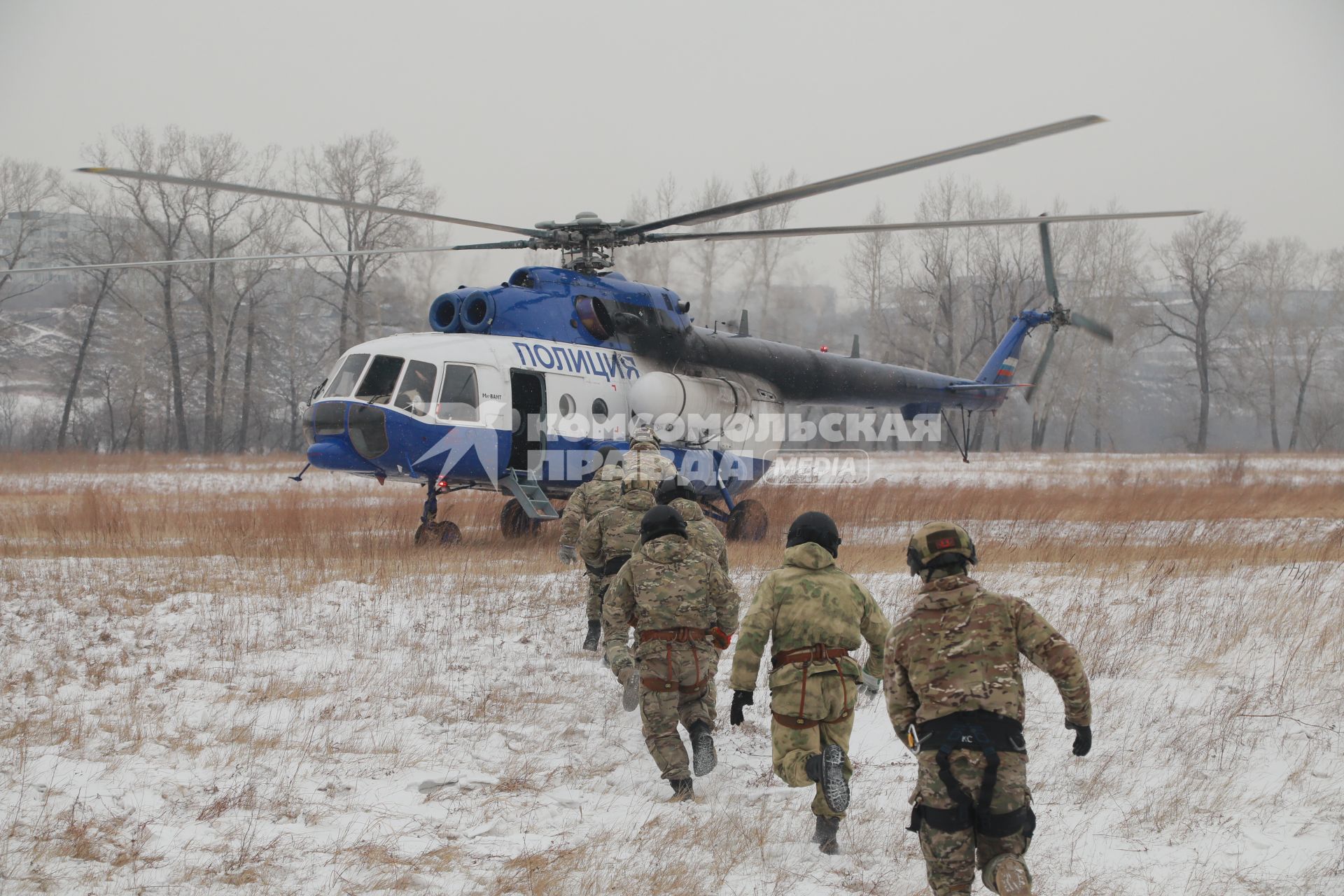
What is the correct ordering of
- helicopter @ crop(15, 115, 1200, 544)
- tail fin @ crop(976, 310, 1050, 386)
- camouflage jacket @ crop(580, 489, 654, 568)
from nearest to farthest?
camouflage jacket @ crop(580, 489, 654, 568) < helicopter @ crop(15, 115, 1200, 544) < tail fin @ crop(976, 310, 1050, 386)

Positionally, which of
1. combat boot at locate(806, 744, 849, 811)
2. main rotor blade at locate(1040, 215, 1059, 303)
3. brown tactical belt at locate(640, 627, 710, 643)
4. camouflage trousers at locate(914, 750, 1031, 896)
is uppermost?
main rotor blade at locate(1040, 215, 1059, 303)

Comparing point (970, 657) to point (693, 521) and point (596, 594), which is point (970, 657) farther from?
point (596, 594)

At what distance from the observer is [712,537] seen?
5.88 m

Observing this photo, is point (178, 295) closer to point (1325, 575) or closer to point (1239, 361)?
point (1325, 575)

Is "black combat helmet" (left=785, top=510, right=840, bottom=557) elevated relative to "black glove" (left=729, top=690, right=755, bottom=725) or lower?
elevated

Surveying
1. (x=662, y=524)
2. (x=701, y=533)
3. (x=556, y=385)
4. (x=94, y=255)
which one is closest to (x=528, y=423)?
(x=556, y=385)

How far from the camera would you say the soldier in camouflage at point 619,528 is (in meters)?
6.94

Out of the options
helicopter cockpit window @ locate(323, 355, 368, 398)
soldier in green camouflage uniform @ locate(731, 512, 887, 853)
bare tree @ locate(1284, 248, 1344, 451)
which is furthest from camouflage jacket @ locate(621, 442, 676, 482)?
bare tree @ locate(1284, 248, 1344, 451)

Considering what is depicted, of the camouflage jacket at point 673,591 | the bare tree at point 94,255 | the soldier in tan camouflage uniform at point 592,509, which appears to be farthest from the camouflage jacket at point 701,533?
the bare tree at point 94,255

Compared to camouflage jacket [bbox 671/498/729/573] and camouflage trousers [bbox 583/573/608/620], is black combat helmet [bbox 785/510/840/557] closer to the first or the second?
camouflage jacket [bbox 671/498/729/573]

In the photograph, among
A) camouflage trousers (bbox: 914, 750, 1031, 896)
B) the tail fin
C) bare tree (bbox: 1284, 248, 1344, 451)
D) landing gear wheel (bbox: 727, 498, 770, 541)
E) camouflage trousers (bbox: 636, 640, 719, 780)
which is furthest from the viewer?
bare tree (bbox: 1284, 248, 1344, 451)

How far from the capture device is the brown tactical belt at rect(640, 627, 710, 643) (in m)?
5.34

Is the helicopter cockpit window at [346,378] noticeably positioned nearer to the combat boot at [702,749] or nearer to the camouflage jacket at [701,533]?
the camouflage jacket at [701,533]

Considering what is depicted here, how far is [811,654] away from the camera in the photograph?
15.3 ft
